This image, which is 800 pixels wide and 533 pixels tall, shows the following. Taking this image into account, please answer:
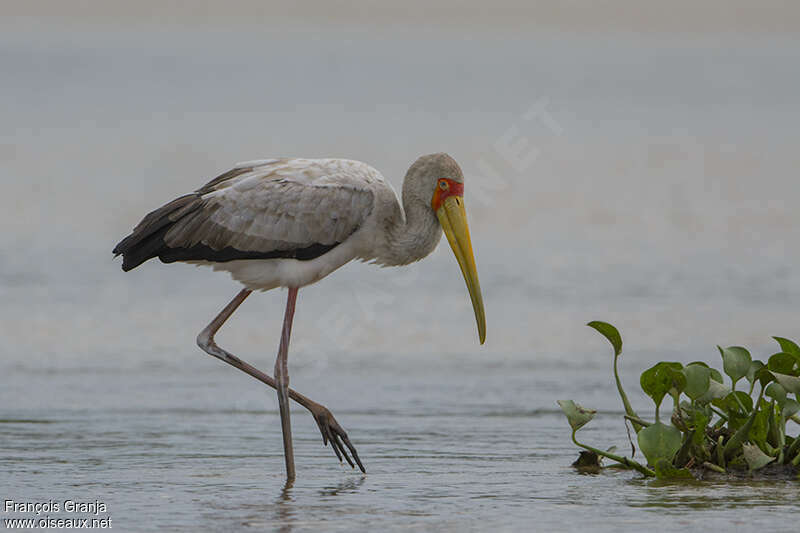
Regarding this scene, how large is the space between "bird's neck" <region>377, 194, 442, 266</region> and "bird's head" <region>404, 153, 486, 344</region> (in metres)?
0.07

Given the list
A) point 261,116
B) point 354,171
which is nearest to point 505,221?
point 354,171

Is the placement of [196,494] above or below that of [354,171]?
below

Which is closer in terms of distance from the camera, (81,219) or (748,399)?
(748,399)

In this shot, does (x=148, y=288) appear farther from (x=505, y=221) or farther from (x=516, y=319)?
(x=505, y=221)

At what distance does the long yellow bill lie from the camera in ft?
27.8

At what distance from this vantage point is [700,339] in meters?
12.8

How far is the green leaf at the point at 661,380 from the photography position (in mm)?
7367

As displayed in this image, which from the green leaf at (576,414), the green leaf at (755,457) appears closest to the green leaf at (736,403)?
the green leaf at (755,457)

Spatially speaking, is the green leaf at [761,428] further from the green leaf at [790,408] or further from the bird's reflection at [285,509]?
the bird's reflection at [285,509]

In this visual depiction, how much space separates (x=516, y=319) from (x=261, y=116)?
758 inches

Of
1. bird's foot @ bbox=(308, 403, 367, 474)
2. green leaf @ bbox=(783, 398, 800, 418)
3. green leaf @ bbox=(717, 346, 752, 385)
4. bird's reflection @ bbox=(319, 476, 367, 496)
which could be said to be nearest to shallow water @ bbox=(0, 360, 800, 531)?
bird's reflection @ bbox=(319, 476, 367, 496)

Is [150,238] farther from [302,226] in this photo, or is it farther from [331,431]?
[331,431]

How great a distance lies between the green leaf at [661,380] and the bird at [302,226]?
3.91ft

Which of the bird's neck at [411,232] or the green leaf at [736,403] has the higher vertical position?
the bird's neck at [411,232]
